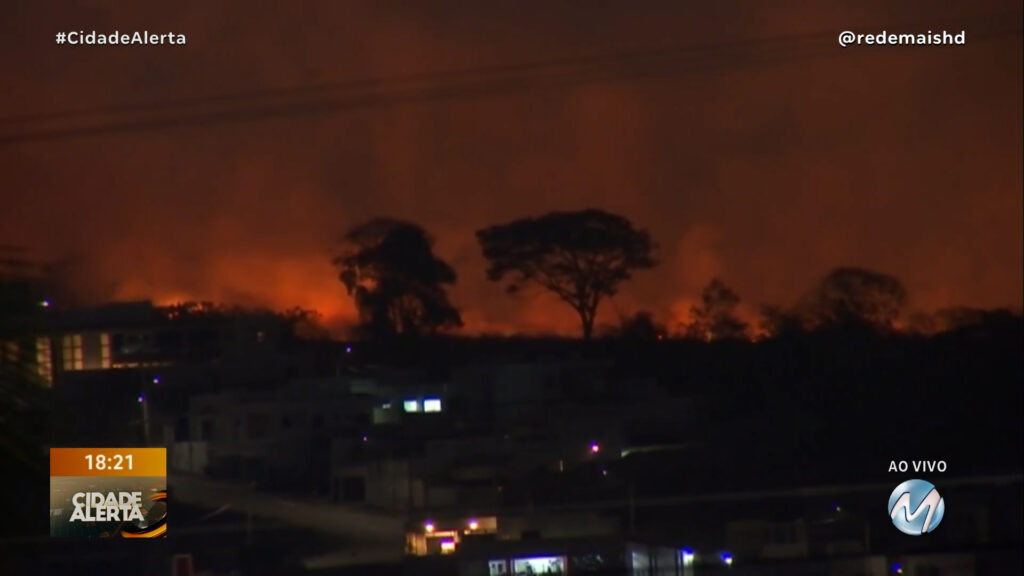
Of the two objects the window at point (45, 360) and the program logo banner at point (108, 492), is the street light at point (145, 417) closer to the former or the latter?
the program logo banner at point (108, 492)

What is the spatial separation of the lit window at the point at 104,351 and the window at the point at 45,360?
14 cm

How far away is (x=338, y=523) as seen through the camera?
3535 mm

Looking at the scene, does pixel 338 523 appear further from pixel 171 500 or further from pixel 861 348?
pixel 861 348

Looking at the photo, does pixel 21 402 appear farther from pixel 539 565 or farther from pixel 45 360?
pixel 539 565

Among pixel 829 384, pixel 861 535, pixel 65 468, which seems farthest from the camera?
pixel 829 384

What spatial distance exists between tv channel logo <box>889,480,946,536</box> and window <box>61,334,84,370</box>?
8.13ft

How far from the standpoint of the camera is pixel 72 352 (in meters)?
3.52

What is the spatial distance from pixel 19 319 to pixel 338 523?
1112 millimetres

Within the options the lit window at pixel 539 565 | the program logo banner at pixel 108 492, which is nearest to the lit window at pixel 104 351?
the program logo banner at pixel 108 492

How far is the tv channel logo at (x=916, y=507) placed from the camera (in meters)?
3.76

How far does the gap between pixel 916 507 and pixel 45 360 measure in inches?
105

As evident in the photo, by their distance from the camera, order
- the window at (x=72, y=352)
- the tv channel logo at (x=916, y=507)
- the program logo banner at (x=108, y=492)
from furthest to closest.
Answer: the tv channel logo at (x=916, y=507), the window at (x=72, y=352), the program logo banner at (x=108, y=492)

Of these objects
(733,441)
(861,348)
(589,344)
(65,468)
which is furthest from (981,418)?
(65,468)

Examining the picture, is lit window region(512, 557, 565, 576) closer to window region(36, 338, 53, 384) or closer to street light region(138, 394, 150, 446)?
street light region(138, 394, 150, 446)
